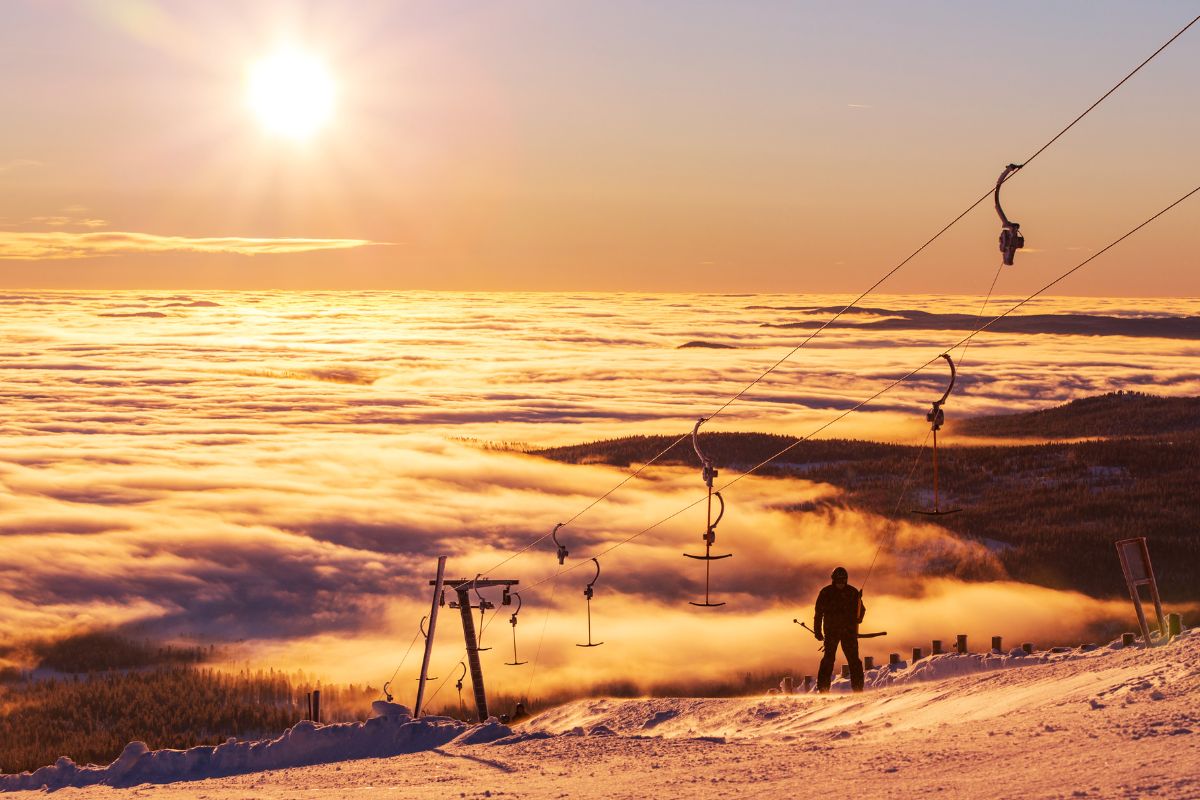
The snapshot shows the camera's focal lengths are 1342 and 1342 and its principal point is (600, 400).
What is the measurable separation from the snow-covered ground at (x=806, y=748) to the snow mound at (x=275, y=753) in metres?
0.04

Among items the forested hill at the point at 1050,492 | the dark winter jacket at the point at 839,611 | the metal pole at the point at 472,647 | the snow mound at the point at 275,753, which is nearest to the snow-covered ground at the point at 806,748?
the snow mound at the point at 275,753

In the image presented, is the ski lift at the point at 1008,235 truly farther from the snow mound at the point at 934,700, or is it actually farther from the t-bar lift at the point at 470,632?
the t-bar lift at the point at 470,632

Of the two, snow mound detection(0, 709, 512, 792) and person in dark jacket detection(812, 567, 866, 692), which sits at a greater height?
person in dark jacket detection(812, 567, 866, 692)

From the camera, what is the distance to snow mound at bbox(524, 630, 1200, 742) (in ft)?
57.2

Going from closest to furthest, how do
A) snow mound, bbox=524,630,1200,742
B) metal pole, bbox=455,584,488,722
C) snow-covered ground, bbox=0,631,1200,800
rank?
snow-covered ground, bbox=0,631,1200,800
snow mound, bbox=524,630,1200,742
metal pole, bbox=455,584,488,722

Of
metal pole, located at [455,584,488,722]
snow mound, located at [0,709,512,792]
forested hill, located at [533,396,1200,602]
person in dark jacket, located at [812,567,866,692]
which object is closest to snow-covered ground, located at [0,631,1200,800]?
snow mound, located at [0,709,512,792]

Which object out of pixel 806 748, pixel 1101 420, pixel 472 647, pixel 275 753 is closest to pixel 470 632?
pixel 472 647

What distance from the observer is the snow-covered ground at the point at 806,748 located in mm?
14078

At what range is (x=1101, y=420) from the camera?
154250mm

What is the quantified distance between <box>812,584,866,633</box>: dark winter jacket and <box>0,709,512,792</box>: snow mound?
6.09 m

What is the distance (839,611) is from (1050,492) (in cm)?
8981

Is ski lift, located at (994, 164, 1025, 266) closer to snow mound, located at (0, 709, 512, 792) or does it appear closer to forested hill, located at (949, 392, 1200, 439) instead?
snow mound, located at (0, 709, 512, 792)

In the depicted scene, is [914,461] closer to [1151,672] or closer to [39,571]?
[39,571]

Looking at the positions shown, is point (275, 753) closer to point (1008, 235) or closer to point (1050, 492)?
point (1008, 235)
